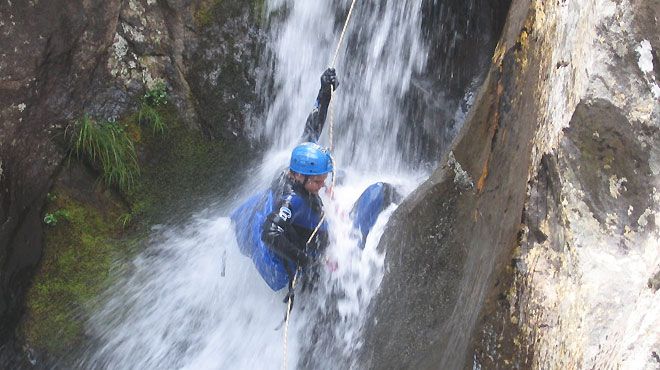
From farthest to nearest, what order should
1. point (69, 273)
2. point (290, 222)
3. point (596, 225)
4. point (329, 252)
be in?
1. point (69, 273)
2. point (329, 252)
3. point (290, 222)
4. point (596, 225)

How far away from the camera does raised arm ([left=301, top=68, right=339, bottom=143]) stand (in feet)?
17.1

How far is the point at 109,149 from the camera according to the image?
5711 millimetres

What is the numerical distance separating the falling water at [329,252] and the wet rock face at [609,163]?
2.00 metres

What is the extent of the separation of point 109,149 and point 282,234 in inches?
87.4

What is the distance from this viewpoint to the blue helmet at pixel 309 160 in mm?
4613

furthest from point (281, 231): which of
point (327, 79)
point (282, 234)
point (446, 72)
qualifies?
point (446, 72)

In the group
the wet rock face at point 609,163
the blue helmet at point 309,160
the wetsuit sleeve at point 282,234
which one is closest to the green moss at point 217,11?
the blue helmet at point 309,160

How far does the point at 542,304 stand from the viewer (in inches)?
94.2

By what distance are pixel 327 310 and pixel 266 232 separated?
85cm

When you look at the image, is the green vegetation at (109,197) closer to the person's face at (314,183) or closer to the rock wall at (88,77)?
the rock wall at (88,77)

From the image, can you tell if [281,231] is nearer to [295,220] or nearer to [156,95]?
[295,220]

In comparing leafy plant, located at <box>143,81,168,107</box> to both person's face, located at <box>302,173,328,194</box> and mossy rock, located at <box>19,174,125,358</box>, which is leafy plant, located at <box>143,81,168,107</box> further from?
person's face, located at <box>302,173,328,194</box>

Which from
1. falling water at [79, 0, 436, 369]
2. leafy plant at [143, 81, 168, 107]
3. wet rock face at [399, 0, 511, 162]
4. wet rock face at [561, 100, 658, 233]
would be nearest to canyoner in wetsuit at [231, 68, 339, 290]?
falling water at [79, 0, 436, 369]

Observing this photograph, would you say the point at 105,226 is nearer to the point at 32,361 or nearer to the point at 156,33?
the point at 32,361
